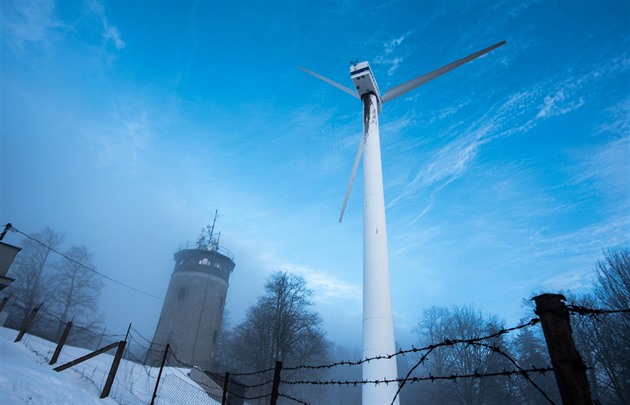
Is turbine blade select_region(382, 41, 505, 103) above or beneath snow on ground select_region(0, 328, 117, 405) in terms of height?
above

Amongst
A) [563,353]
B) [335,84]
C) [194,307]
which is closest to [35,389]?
[563,353]

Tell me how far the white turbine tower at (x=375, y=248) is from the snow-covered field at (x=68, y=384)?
8.99 m

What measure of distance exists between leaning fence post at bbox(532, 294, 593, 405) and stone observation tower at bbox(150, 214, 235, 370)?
37.9m

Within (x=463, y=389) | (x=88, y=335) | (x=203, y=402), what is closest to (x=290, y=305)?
(x=203, y=402)

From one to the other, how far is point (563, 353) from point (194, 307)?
38.8 m

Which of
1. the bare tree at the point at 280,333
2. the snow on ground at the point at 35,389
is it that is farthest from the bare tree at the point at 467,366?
the snow on ground at the point at 35,389

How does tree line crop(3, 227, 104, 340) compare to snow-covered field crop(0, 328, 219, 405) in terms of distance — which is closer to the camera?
snow-covered field crop(0, 328, 219, 405)

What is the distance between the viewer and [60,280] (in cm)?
4072

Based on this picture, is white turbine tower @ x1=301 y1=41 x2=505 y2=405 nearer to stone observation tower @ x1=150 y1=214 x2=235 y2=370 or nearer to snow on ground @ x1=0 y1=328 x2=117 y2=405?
snow on ground @ x1=0 y1=328 x2=117 y2=405

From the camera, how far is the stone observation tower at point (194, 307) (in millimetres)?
35500

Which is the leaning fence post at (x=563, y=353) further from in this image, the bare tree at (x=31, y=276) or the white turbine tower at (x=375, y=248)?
the bare tree at (x=31, y=276)

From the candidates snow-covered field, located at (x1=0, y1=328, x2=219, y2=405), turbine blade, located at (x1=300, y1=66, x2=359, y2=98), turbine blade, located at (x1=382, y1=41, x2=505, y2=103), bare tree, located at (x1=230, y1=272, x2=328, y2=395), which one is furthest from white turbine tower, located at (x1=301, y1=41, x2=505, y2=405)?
bare tree, located at (x1=230, y1=272, x2=328, y2=395)

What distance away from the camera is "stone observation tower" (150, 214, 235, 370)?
35500 millimetres

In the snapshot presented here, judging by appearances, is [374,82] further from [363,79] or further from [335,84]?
[335,84]
